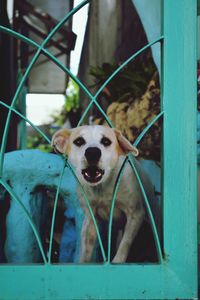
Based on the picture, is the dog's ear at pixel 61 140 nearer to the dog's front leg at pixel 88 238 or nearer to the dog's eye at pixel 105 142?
the dog's eye at pixel 105 142

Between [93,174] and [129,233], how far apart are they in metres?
0.38

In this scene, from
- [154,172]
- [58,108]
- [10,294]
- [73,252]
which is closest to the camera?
[10,294]

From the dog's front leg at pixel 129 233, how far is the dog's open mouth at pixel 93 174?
0.31 m

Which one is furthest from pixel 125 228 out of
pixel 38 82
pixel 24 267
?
pixel 38 82

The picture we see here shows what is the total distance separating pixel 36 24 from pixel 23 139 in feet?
5.16

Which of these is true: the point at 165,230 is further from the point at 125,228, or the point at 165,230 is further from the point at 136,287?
the point at 125,228

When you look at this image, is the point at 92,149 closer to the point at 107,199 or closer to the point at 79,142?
the point at 79,142

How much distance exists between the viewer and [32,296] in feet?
6.57

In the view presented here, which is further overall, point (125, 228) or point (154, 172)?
point (154, 172)

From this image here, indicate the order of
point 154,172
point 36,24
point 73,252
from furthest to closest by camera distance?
point 36,24 → point 154,172 → point 73,252

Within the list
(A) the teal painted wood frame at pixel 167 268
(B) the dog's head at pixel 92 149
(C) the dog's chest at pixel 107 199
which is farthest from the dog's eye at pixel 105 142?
(A) the teal painted wood frame at pixel 167 268

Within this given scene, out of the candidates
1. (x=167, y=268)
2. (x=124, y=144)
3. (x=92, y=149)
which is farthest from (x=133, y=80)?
(x=167, y=268)

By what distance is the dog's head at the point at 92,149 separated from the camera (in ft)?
7.34

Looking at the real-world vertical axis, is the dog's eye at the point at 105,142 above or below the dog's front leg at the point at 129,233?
above
